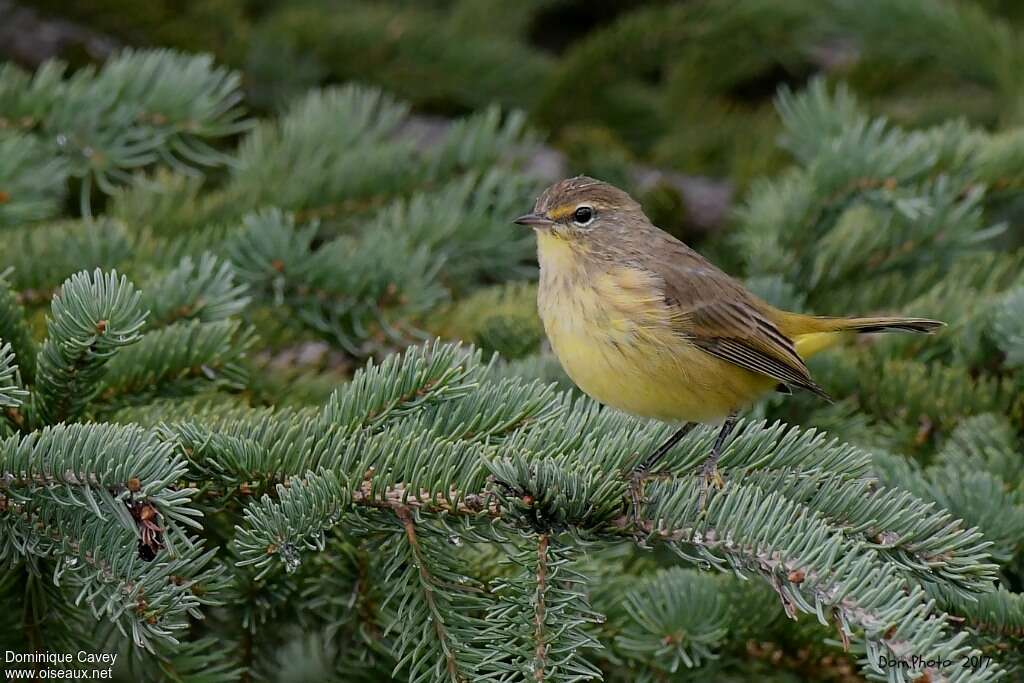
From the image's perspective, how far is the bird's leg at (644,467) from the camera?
7.43 feet

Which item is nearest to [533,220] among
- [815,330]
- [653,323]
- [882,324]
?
[653,323]

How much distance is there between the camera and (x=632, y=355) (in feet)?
10.7

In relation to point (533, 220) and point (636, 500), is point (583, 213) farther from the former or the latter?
point (636, 500)

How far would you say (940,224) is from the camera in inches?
149

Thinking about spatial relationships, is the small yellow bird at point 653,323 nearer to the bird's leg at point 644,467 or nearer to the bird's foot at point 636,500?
the bird's leg at point 644,467

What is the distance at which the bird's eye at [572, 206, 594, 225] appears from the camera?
385cm

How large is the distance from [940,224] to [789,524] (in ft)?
6.82

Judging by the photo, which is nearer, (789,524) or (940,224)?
(789,524)

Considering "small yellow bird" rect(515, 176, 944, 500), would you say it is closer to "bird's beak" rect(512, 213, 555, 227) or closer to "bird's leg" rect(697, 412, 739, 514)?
"bird's beak" rect(512, 213, 555, 227)

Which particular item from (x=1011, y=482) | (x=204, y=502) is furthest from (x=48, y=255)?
(x=1011, y=482)

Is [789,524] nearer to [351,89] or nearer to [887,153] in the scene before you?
[887,153]

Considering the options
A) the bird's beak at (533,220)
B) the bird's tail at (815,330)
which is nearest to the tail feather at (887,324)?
the bird's tail at (815,330)

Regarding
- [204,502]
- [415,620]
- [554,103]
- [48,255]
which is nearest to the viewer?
[415,620]

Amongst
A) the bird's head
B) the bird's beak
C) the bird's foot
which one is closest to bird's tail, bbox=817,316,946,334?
the bird's head
